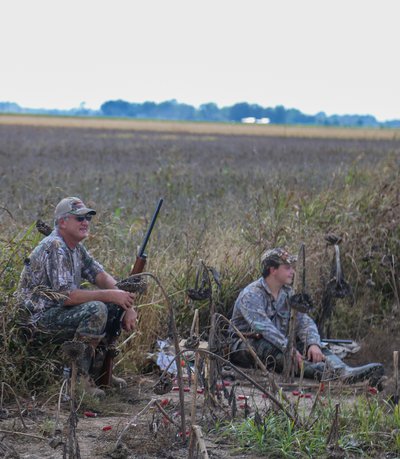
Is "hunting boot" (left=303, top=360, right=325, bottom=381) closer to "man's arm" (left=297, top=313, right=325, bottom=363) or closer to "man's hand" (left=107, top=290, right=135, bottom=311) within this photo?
"man's arm" (left=297, top=313, right=325, bottom=363)

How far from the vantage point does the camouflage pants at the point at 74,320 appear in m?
7.08

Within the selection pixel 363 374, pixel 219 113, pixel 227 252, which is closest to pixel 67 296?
pixel 363 374

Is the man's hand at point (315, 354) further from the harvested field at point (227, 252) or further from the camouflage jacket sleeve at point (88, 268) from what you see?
the camouflage jacket sleeve at point (88, 268)

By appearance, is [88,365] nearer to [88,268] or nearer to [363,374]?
[88,268]

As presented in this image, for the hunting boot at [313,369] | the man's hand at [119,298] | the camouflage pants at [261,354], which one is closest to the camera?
the man's hand at [119,298]

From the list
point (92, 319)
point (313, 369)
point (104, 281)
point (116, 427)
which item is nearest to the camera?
A: point (116, 427)

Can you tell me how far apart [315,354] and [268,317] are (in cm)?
52

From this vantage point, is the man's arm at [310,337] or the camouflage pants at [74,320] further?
the man's arm at [310,337]

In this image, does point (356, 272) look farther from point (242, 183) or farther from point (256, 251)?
point (242, 183)

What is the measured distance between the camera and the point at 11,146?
3494 cm

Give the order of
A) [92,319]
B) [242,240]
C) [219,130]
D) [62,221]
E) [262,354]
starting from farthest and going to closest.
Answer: [219,130] → [242,240] → [262,354] → [62,221] → [92,319]

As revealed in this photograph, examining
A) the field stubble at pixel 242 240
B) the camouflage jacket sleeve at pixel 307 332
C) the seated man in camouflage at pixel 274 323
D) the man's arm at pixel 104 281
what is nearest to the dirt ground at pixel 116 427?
the field stubble at pixel 242 240

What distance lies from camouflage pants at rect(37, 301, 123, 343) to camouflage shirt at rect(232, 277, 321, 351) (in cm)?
161

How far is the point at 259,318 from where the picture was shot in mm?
8453
